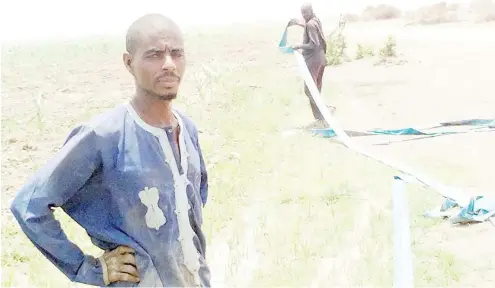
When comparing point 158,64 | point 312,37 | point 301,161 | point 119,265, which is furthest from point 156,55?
point 312,37

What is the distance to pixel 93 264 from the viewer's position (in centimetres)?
146

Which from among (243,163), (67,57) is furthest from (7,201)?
(67,57)

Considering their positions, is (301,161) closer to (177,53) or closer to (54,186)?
(177,53)

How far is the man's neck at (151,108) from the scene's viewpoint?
148 cm

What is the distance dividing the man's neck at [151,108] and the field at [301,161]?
5.78 feet

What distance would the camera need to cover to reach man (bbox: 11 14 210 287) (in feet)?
4.54

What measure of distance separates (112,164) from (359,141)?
189 inches

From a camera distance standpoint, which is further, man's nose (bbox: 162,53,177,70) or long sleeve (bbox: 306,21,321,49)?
long sleeve (bbox: 306,21,321,49)

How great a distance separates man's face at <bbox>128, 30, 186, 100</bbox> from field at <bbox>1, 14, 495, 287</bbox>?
1.83m

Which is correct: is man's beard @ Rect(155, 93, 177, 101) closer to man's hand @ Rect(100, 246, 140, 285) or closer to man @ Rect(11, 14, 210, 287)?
man @ Rect(11, 14, 210, 287)

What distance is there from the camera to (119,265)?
143 cm

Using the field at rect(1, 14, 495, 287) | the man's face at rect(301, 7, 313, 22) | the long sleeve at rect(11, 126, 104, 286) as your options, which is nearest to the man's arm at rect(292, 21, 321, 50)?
the man's face at rect(301, 7, 313, 22)

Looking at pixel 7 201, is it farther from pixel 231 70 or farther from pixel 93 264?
pixel 231 70

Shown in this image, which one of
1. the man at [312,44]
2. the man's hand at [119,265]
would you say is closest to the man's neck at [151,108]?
the man's hand at [119,265]
